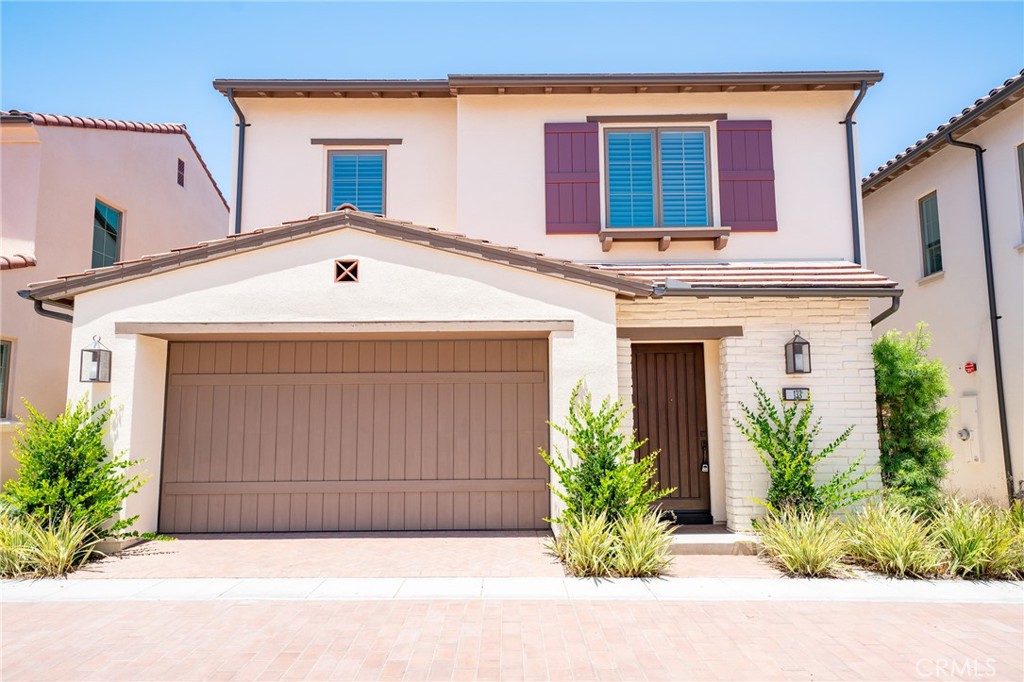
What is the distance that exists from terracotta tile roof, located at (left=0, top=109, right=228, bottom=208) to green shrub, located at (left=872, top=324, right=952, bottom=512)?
1377 centimetres

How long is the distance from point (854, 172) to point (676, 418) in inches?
187

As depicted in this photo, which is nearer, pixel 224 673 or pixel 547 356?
pixel 224 673

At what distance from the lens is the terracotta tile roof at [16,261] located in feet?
32.5

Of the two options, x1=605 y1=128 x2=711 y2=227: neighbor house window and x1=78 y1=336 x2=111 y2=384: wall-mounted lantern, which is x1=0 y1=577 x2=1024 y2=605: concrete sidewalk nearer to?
x1=78 y1=336 x2=111 y2=384: wall-mounted lantern

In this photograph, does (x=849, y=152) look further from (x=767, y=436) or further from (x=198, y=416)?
(x=198, y=416)

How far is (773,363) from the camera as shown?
822 cm

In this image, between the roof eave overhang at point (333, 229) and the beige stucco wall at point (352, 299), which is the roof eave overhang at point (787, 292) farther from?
the beige stucco wall at point (352, 299)

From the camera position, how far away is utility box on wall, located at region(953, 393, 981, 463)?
998 cm

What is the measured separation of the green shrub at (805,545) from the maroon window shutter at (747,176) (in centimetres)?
439

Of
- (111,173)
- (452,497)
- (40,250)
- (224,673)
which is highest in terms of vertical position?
(111,173)

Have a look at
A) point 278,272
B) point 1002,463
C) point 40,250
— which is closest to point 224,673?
point 278,272

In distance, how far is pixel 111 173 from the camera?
1262 cm

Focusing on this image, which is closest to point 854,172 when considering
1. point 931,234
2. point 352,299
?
point 931,234

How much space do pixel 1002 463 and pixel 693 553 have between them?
18.7 ft
